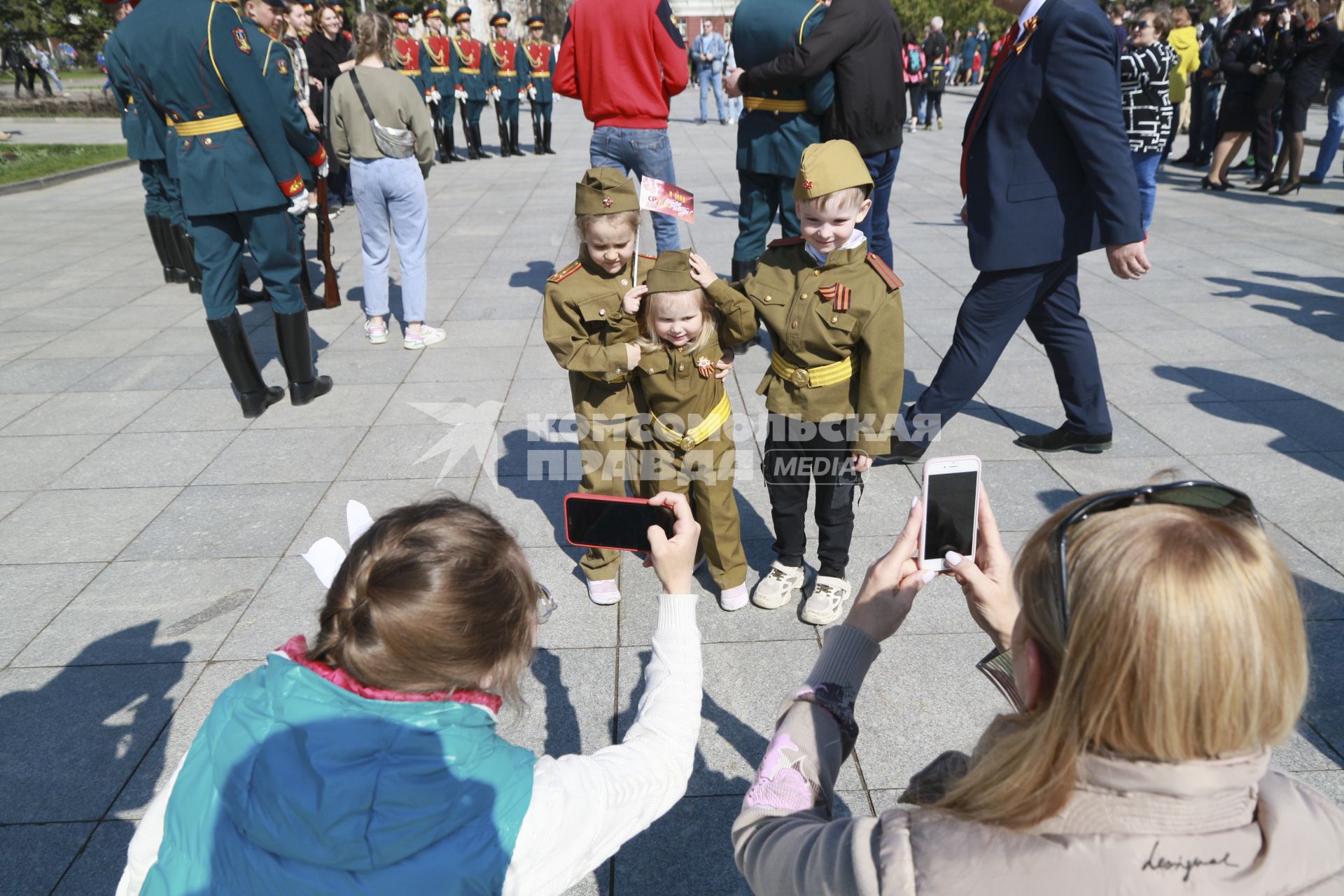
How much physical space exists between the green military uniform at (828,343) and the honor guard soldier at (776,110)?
204cm

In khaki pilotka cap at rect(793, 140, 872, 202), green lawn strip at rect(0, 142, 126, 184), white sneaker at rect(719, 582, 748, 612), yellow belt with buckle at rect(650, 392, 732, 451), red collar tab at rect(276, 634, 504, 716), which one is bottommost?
white sneaker at rect(719, 582, 748, 612)

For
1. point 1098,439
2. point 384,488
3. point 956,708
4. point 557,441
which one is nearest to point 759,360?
point 557,441

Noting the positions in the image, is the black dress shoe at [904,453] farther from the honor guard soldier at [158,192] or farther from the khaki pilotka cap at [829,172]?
the honor guard soldier at [158,192]

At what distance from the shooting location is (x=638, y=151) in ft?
19.9

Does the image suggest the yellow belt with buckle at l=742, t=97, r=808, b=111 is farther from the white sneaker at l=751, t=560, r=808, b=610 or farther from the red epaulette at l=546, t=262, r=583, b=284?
the white sneaker at l=751, t=560, r=808, b=610

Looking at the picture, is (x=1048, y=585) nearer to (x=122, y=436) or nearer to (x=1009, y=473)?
(x=1009, y=473)

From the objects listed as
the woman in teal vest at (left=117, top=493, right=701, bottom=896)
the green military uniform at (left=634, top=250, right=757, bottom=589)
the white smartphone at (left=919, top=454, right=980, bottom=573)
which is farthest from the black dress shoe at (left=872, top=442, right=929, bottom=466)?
the woman in teal vest at (left=117, top=493, right=701, bottom=896)

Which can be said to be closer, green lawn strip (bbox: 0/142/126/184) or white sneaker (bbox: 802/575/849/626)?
white sneaker (bbox: 802/575/849/626)

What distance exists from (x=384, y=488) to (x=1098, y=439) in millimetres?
3337

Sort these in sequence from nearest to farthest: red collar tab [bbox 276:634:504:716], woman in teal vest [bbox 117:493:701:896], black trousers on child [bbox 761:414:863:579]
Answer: woman in teal vest [bbox 117:493:701:896] < red collar tab [bbox 276:634:504:716] < black trousers on child [bbox 761:414:863:579]

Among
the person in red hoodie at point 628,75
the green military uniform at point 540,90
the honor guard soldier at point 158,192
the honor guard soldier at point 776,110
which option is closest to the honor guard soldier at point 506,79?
the green military uniform at point 540,90

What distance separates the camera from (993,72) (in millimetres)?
3742

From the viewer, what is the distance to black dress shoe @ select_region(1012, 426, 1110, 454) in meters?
4.29

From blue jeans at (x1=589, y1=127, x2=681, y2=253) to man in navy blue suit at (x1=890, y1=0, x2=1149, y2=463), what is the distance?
2.34m
